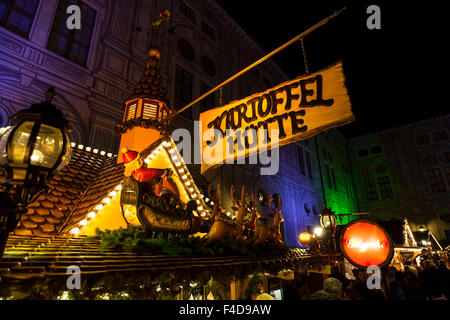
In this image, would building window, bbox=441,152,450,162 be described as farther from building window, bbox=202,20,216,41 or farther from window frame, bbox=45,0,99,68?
window frame, bbox=45,0,99,68

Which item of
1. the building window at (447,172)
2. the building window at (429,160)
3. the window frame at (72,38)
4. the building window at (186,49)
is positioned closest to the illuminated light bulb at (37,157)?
the window frame at (72,38)

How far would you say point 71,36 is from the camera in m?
9.39

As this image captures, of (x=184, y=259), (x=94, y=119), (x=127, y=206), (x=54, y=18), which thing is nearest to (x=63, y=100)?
(x=94, y=119)

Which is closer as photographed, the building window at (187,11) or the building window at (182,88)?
the building window at (182,88)

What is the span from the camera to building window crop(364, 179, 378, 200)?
31.8 m

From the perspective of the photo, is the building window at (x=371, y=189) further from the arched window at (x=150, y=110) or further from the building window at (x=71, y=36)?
the building window at (x=71, y=36)

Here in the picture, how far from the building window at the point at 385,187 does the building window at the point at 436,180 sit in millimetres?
4181

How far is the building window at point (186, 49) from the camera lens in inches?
554

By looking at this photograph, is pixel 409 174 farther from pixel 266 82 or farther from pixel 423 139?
pixel 266 82

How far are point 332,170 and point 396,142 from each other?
10.5m

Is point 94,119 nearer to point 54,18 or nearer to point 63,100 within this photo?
point 63,100

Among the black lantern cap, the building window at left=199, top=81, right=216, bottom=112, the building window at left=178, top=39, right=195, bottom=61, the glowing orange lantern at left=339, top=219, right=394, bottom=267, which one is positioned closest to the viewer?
the black lantern cap

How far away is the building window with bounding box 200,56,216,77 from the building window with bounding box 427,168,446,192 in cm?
2923

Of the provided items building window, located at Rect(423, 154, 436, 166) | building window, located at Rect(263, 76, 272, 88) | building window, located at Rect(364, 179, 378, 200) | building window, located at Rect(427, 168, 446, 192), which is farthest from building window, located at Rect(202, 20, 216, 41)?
building window, located at Rect(427, 168, 446, 192)
